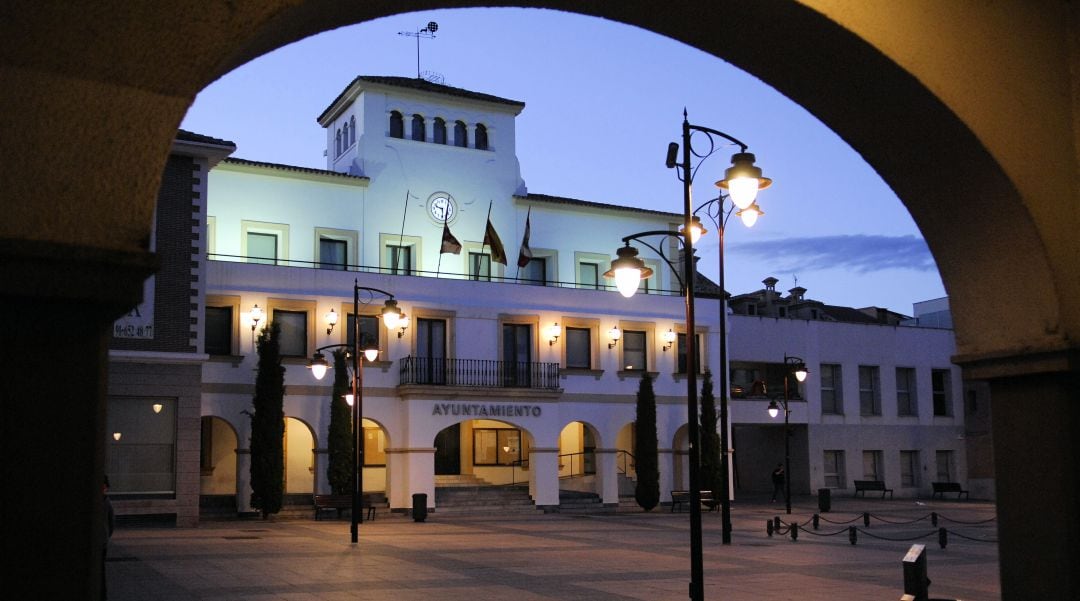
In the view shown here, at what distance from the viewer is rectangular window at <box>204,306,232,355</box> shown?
113ft

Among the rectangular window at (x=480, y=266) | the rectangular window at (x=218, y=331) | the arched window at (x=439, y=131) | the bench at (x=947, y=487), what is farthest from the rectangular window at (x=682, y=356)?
the rectangular window at (x=218, y=331)

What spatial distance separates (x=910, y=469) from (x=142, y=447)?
1376 inches

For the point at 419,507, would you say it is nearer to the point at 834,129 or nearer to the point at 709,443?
the point at 709,443

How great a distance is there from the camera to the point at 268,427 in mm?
33406

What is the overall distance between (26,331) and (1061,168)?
191 inches

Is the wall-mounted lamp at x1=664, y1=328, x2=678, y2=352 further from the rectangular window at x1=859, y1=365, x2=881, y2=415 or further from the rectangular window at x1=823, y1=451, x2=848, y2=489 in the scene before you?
the rectangular window at x1=859, y1=365, x2=881, y2=415

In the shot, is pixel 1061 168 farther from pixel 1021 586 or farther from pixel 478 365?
pixel 478 365

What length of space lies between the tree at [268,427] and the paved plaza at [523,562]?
38.3 inches

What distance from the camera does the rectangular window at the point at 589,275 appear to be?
44219 mm

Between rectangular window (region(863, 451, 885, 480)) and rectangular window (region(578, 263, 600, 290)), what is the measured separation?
15061 mm

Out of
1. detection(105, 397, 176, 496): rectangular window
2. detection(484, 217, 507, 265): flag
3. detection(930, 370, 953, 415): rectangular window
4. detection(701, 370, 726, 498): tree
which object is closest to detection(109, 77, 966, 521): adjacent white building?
Result: detection(484, 217, 507, 265): flag

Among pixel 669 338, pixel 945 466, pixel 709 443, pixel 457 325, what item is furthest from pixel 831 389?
pixel 457 325

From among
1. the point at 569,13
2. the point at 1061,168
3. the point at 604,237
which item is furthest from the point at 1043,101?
the point at 604,237

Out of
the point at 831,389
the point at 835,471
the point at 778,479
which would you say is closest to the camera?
the point at 778,479
